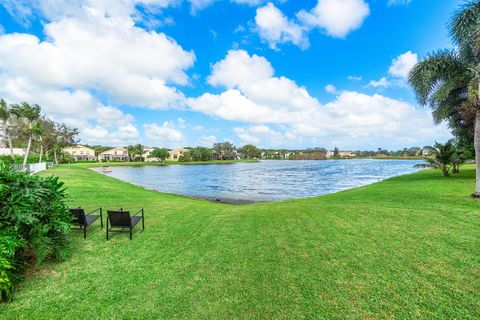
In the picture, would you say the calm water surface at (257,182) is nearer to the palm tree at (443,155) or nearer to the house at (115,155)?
the palm tree at (443,155)

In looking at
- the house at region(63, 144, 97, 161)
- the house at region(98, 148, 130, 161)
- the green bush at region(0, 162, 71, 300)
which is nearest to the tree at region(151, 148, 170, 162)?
the house at region(98, 148, 130, 161)

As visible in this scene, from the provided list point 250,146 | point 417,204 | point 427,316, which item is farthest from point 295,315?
point 250,146

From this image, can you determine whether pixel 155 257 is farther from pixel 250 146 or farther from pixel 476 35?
pixel 250 146

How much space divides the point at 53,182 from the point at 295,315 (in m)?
5.60

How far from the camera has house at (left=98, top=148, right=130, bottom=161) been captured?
114438mm

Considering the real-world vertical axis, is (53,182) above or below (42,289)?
above

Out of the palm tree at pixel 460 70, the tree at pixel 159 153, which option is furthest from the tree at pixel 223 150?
the palm tree at pixel 460 70

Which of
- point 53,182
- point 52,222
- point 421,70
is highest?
point 421,70

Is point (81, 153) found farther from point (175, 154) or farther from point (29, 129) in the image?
point (29, 129)

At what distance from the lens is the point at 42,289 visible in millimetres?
3801

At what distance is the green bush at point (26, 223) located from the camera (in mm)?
3541

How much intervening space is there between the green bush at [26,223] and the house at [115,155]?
413 feet

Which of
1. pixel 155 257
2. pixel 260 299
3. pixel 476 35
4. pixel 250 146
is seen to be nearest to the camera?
pixel 260 299

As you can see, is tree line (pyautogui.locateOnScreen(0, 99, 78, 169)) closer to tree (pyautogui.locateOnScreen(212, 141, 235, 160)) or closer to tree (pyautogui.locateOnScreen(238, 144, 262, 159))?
tree (pyautogui.locateOnScreen(212, 141, 235, 160))
